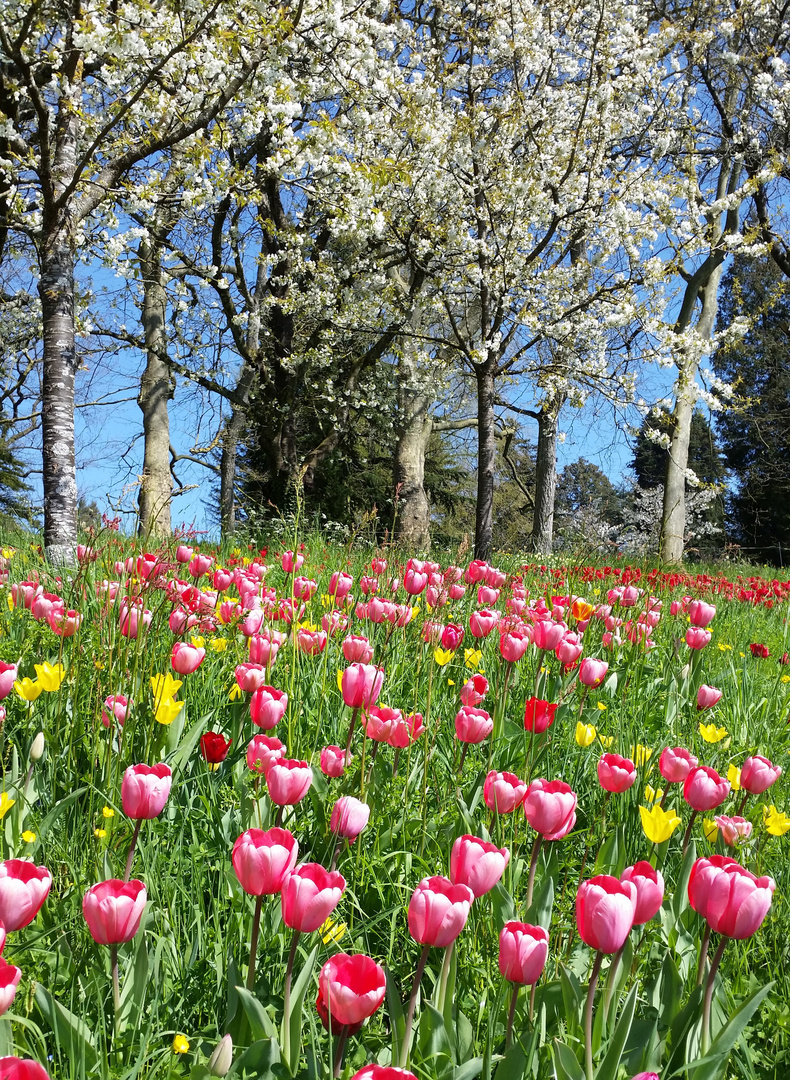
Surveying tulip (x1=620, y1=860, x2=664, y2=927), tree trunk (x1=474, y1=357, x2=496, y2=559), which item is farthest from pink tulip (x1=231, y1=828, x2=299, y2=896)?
tree trunk (x1=474, y1=357, x2=496, y2=559)

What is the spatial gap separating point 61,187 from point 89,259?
4.18 m

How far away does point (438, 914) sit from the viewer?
0.92 metres

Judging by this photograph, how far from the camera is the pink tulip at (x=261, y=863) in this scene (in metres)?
0.96

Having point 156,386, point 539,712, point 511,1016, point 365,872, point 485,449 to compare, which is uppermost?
point 156,386

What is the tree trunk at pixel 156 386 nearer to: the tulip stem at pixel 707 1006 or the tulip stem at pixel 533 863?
the tulip stem at pixel 533 863

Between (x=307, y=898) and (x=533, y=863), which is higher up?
(x=307, y=898)

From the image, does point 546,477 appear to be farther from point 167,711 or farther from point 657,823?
point 657,823

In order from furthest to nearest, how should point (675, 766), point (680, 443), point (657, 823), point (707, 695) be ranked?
point (680, 443), point (707, 695), point (675, 766), point (657, 823)

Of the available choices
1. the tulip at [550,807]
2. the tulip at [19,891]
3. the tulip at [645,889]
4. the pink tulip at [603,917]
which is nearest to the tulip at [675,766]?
the tulip at [550,807]

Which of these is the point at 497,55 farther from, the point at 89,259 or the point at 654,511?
the point at 654,511

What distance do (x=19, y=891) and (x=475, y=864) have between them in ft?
1.84

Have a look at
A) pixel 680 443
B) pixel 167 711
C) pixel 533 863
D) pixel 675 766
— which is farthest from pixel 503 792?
pixel 680 443

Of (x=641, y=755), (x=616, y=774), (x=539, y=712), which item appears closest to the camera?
(x=616, y=774)

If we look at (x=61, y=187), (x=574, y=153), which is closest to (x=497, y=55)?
(x=574, y=153)
